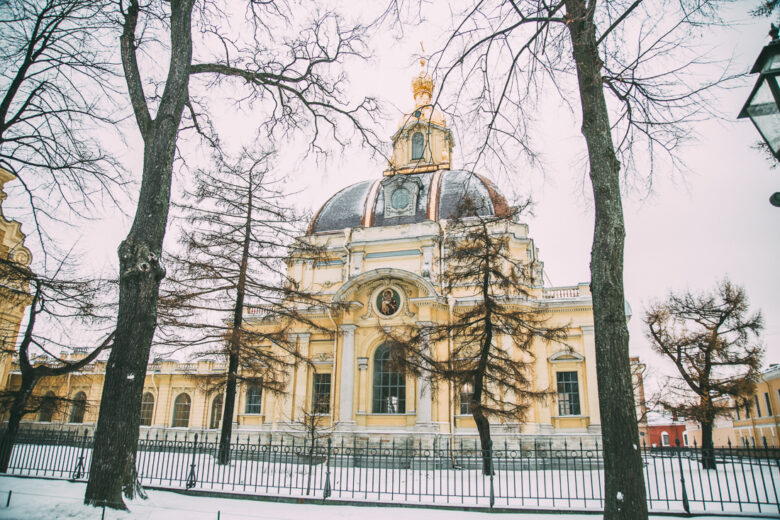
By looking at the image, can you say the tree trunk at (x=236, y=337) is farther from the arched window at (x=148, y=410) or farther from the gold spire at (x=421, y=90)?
the gold spire at (x=421, y=90)

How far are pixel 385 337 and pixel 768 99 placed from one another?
18.1 meters

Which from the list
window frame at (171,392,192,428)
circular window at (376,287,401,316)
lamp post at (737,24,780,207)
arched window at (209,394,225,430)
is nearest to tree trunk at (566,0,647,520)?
lamp post at (737,24,780,207)

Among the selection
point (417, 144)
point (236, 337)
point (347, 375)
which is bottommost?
point (347, 375)

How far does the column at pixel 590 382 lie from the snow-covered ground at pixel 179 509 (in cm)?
1507

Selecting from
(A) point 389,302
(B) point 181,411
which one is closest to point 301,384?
(A) point 389,302

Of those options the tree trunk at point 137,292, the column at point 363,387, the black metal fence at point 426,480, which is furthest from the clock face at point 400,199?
the tree trunk at point 137,292

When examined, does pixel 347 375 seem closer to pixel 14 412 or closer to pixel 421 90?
pixel 14 412

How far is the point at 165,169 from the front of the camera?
759 centimetres

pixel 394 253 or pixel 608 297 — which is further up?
Answer: pixel 394 253

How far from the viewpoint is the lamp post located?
434cm

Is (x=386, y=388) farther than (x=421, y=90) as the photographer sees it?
No

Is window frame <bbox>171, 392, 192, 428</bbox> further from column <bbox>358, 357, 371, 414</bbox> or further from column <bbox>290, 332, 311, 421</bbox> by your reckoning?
column <bbox>358, 357, 371, 414</bbox>

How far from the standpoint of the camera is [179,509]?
7.88 m

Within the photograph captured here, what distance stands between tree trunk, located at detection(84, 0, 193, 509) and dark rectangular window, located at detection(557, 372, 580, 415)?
21.4m
